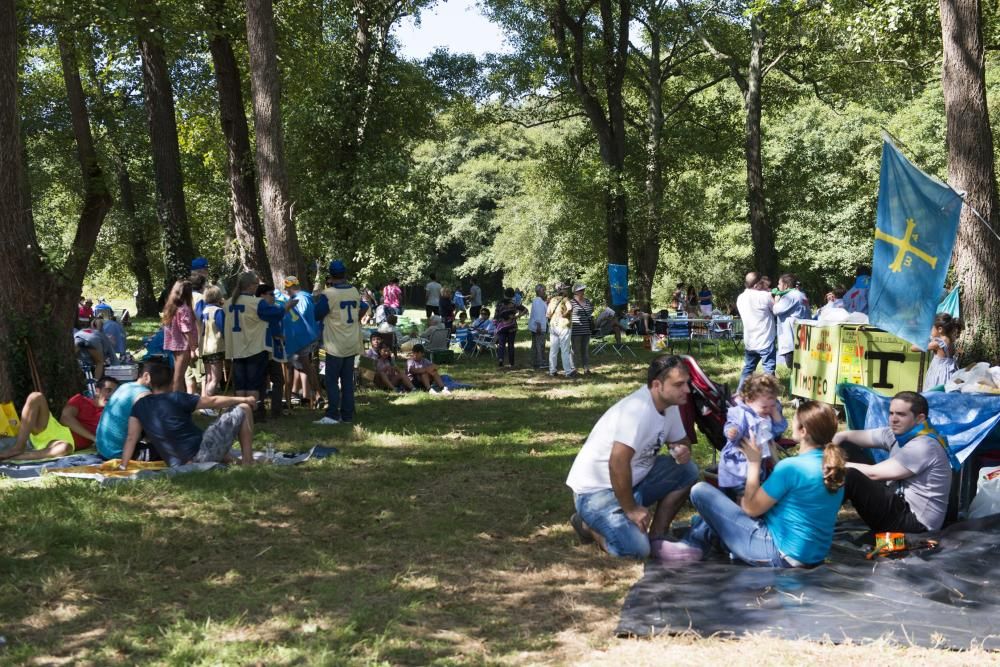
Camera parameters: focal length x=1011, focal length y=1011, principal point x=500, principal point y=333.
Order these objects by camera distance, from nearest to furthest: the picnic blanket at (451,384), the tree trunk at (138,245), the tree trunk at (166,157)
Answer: the picnic blanket at (451,384) < the tree trunk at (166,157) < the tree trunk at (138,245)

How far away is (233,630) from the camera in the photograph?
525 cm

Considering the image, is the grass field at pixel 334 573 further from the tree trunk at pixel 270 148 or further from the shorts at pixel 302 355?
the tree trunk at pixel 270 148

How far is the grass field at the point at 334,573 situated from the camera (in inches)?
194

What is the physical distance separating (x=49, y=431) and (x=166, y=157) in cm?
1172

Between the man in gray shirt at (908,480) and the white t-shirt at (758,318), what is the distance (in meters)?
6.40

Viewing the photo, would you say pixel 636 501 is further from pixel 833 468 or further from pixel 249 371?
pixel 249 371

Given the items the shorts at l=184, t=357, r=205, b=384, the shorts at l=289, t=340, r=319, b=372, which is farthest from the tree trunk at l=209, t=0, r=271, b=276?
the shorts at l=289, t=340, r=319, b=372

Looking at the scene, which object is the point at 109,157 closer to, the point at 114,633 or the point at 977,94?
the point at 977,94

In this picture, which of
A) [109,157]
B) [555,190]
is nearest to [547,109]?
[555,190]

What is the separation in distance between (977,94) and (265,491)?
29.5ft

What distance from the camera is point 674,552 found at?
6473 millimetres

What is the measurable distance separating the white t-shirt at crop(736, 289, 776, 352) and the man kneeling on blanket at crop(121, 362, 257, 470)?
6.83 meters

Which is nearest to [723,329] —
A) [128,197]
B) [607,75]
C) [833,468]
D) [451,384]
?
[451,384]

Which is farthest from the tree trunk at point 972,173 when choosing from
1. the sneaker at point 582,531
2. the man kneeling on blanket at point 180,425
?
the man kneeling on blanket at point 180,425
